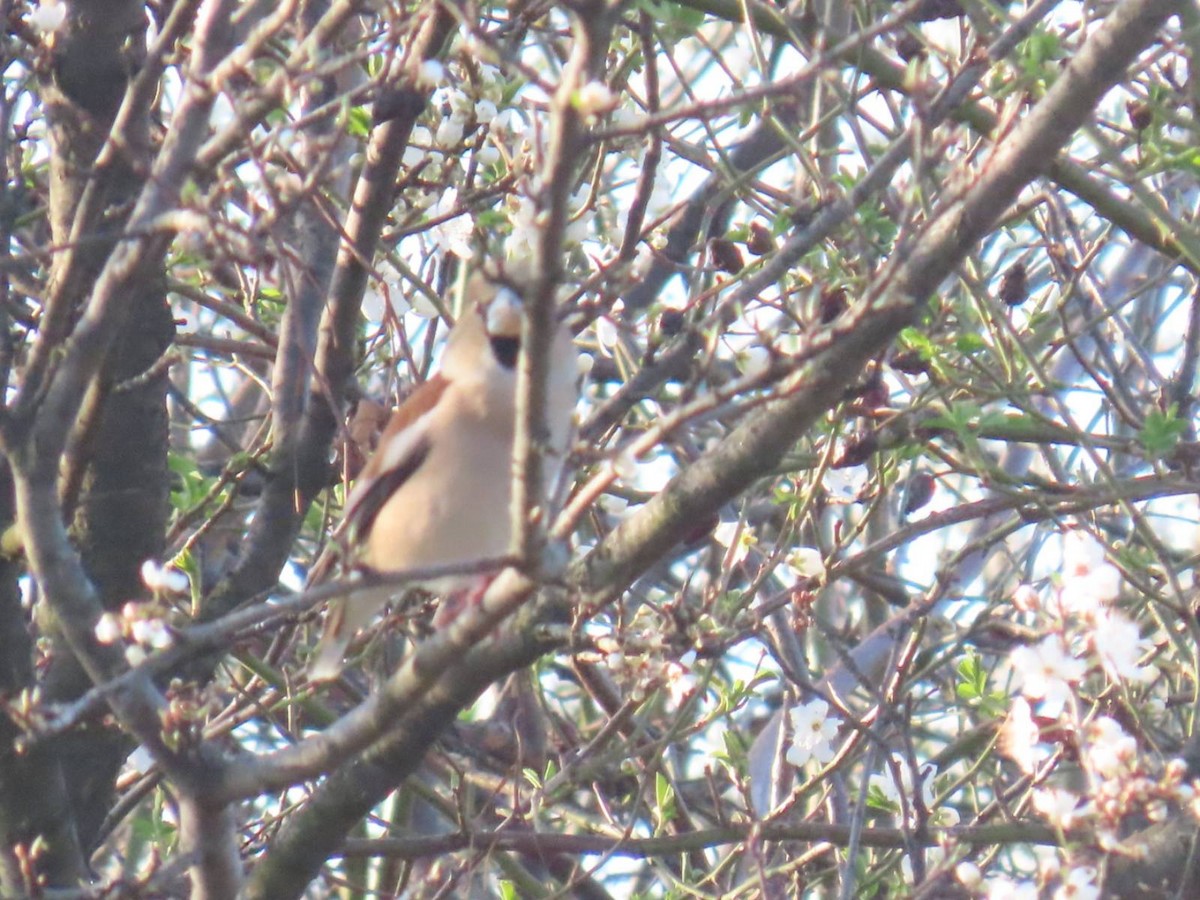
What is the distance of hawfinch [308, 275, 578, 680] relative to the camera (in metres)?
4.95

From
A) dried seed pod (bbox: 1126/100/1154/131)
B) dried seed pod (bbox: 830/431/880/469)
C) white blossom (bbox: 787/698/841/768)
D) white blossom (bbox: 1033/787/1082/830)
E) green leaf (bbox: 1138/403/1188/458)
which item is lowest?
white blossom (bbox: 1033/787/1082/830)

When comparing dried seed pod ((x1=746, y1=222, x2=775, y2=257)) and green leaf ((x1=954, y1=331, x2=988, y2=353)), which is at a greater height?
dried seed pod ((x1=746, y1=222, x2=775, y2=257))

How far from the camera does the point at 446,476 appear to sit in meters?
5.02

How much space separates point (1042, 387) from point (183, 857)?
261cm

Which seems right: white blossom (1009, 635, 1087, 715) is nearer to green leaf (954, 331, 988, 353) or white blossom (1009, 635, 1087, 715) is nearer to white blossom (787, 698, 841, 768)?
green leaf (954, 331, 988, 353)

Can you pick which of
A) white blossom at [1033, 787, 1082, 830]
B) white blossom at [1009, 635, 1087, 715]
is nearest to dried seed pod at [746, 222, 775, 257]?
white blossom at [1009, 635, 1087, 715]

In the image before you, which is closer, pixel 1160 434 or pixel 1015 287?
pixel 1160 434

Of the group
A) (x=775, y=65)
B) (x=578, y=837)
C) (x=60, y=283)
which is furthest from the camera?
(x=775, y=65)

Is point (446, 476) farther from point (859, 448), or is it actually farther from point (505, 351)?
point (859, 448)

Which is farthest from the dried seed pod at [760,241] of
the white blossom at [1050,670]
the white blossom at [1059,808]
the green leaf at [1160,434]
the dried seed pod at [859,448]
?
the white blossom at [1059,808]

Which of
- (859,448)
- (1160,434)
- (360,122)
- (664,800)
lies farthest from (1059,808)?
(360,122)

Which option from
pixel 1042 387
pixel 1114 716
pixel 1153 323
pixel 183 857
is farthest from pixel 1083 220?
pixel 183 857

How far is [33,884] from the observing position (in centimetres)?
373

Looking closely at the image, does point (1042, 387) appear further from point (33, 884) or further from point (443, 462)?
point (33, 884)
